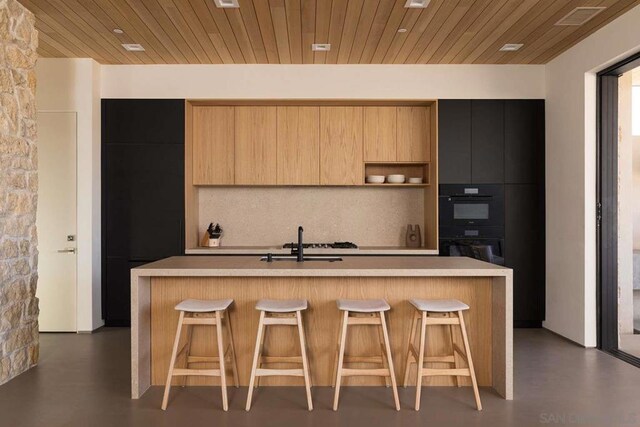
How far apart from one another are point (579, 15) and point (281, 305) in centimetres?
338

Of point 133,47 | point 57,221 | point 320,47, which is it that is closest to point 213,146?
point 133,47

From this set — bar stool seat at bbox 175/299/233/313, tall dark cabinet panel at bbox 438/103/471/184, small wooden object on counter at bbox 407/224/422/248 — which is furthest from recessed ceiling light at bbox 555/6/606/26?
bar stool seat at bbox 175/299/233/313

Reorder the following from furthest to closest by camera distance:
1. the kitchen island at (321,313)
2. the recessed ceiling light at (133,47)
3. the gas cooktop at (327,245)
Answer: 1. the gas cooktop at (327,245)
2. the recessed ceiling light at (133,47)
3. the kitchen island at (321,313)

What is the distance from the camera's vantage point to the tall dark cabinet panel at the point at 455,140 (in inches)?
218

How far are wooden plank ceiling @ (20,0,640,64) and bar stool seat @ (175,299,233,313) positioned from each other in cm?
227

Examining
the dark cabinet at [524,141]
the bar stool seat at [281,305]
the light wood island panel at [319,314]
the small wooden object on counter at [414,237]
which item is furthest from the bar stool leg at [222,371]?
the dark cabinet at [524,141]

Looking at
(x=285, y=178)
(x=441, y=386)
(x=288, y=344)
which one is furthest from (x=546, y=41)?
(x=288, y=344)

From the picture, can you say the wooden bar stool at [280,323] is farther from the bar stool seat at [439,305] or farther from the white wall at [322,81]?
the white wall at [322,81]

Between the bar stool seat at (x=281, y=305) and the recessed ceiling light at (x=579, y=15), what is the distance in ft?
10.4

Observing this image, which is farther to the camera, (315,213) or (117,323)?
(315,213)

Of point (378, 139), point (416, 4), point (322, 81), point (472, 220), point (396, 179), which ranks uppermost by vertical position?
point (416, 4)

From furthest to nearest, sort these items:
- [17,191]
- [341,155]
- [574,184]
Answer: [341,155] → [574,184] → [17,191]

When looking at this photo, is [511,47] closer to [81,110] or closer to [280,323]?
[280,323]

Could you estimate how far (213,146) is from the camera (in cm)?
573
